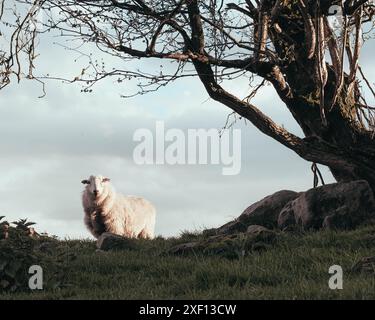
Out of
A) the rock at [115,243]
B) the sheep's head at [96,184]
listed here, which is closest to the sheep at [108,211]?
the sheep's head at [96,184]

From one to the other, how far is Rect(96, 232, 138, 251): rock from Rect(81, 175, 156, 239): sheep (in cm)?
410

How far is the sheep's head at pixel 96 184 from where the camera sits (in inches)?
766

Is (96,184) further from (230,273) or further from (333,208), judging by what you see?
(230,273)

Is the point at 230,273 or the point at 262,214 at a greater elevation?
the point at 262,214

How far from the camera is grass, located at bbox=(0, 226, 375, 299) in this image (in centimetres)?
1022

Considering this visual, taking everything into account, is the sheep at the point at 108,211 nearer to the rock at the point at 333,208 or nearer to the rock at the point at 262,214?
the rock at the point at 262,214

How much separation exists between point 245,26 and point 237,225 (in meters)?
4.54

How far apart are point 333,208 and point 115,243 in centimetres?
489

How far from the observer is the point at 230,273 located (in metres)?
11.3

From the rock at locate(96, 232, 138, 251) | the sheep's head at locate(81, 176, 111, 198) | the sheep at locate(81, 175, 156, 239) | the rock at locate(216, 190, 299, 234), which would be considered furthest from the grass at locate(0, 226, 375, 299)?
the sheep at locate(81, 175, 156, 239)

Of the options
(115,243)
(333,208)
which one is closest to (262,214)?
(333,208)

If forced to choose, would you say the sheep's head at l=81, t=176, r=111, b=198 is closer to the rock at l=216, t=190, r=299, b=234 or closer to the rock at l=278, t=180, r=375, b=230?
the rock at l=216, t=190, r=299, b=234

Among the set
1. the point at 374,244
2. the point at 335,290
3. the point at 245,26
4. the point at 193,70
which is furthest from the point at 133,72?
the point at 335,290
